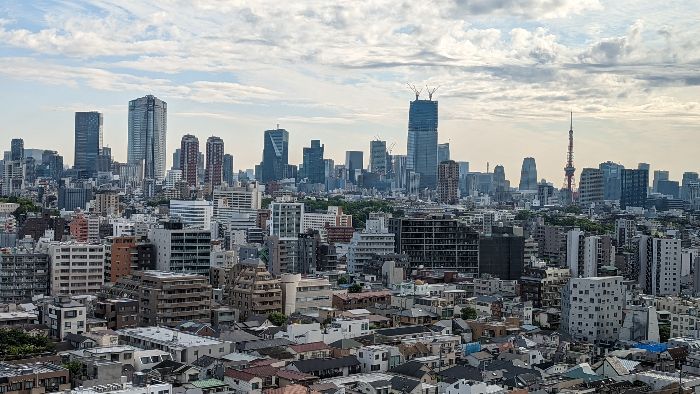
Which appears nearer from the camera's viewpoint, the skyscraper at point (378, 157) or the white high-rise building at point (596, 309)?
the white high-rise building at point (596, 309)

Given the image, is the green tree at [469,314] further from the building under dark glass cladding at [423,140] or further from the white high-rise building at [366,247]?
the building under dark glass cladding at [423,140]

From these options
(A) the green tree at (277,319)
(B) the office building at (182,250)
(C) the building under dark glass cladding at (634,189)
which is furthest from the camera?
(C) the building under dark glass cladding at (634,189)

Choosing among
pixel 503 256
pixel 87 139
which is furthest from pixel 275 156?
pixel 503 256

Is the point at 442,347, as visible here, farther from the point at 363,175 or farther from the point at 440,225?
the point at 363,175

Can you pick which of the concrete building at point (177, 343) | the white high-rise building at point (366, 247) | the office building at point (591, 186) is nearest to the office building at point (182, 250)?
the white high-rise building at point (366, 247)

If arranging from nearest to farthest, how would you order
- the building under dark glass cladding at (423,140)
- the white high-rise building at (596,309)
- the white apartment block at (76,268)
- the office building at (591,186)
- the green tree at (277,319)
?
1. the green tree at (277,319)
2. the white high-rise building at (596,309)
3. the white apartment block at (76,268)
4. the office building at (591,186)
5. the building under dark glass cladding at (423,140)

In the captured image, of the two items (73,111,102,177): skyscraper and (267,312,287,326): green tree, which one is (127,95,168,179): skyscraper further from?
(267,312,287,326): green tree

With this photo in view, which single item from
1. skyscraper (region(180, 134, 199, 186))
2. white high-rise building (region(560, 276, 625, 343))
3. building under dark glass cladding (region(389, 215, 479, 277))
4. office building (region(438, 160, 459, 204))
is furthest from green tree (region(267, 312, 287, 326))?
skyscraper (region(180, 134, 199, 186))
